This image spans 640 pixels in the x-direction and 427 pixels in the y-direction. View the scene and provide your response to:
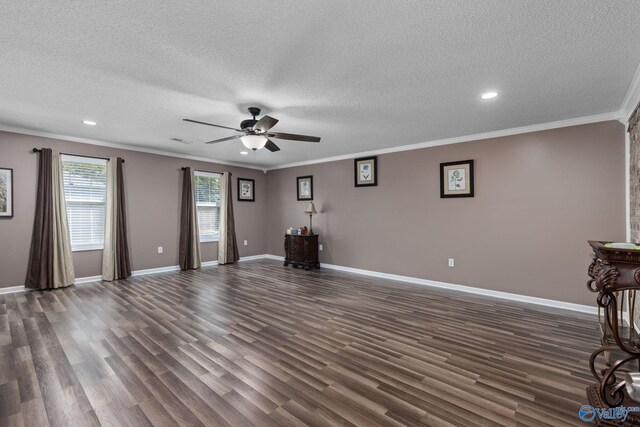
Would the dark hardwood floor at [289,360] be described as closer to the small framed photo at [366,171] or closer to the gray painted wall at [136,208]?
the gray painted wall at [136,208]

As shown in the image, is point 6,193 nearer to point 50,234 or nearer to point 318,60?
point 50,234

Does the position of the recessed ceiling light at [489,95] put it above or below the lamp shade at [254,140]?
above

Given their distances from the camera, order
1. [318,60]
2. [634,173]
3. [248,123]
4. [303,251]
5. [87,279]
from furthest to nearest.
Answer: [303,251] → [87,279] → [248,123] → [634,173] → [318,60]

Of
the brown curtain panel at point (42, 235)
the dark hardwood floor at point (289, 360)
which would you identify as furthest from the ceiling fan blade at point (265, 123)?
the brown curtain panel at point (42, 235)

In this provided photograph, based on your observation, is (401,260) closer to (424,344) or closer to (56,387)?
(424,344)

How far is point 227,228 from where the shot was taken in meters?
6.94

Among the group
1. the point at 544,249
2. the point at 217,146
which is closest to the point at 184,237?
the point at 217,146

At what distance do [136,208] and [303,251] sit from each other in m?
3.38

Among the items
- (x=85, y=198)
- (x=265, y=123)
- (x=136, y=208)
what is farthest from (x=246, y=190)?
(x=265, y=123)

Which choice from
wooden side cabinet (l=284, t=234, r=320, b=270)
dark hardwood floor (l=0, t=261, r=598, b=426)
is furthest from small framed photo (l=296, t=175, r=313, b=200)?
dark hardwood floor (l=0, t=261, r=598, b=426)

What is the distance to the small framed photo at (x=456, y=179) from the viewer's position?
4586mm

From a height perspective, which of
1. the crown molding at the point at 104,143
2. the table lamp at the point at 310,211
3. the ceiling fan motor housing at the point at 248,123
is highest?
the crown molding at the point at 104,143

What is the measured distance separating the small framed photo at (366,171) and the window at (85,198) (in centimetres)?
466

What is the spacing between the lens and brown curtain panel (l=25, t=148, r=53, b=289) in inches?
177
